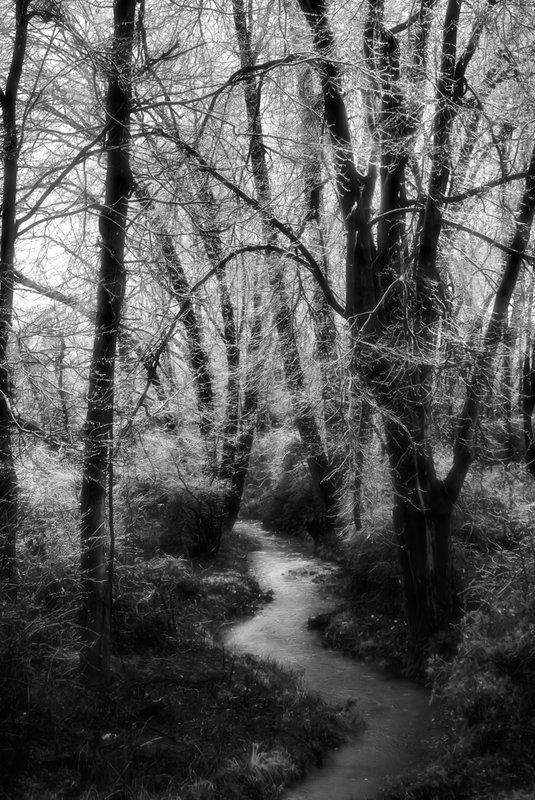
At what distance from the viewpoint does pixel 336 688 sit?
9445 mm

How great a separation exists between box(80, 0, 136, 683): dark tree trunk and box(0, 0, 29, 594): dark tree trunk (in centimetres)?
76

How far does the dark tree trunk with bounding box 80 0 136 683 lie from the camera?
7.30 meters

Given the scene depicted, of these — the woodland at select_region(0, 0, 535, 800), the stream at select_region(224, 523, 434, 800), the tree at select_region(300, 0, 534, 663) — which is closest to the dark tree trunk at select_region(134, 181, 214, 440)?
the woodland at select_region(0, 0, 535, 800)

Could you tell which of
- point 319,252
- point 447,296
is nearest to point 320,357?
point 319,252

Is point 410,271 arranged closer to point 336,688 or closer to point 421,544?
point 421,544

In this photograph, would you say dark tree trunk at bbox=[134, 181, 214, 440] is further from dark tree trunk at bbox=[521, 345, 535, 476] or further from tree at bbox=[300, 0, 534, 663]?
dark tree trunk at bbox=[521, 345, 535, 476]

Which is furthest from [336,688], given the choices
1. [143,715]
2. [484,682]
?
[143,715]

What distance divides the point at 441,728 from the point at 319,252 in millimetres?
6800

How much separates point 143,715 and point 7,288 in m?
4.19

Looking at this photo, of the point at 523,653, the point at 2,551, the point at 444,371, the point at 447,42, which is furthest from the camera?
the point at 444,371

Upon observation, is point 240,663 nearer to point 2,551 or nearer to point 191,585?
point 191,585

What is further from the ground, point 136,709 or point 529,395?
point 529,395

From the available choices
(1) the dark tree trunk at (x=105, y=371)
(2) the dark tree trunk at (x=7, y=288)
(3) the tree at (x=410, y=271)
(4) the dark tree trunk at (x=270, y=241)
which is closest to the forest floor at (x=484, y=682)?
(3) the tree at (x=410, y=271)

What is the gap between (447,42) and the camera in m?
8.34
